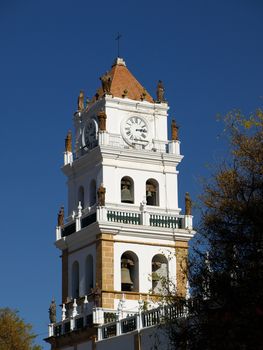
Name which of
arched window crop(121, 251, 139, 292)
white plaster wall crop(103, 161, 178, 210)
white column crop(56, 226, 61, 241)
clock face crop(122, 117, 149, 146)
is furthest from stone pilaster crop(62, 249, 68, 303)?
clock face crop(122, 117, 149, 146)

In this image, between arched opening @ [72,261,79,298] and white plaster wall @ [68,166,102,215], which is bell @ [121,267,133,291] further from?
white plaster wall @ [68,166,102,215]

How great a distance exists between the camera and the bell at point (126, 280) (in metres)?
48.1

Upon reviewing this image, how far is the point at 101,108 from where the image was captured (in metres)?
50.9

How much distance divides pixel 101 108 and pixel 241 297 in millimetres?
24949

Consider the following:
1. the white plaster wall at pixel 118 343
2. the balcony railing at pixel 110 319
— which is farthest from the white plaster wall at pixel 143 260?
the white plaster wall at pixel 118 343

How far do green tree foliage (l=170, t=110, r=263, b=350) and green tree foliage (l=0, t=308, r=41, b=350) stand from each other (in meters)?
33.6

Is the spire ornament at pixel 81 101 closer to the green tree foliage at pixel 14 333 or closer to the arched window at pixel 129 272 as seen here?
the arched window at pixel 129 272

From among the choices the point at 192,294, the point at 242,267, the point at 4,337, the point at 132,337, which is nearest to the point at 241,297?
the point at 242,267

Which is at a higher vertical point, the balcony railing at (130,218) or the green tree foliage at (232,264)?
the balcony railing at (130,218)

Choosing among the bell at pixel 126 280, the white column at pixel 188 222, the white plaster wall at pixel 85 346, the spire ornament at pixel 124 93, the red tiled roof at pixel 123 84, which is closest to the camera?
the white plaster wall at pixel 85 346

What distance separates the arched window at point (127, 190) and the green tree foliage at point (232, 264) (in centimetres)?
1856

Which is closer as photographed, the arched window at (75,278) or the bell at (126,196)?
the bell at (126,196)

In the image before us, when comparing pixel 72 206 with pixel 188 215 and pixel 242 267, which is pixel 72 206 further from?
pixel 242 267

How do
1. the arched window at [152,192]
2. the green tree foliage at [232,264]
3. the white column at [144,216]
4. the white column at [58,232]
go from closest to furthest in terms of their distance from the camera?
1. the green tree foliage at [232,264]
2. the white column at [144,216]
3. the arched window at [152,192]
4. the white column at [58,232]
